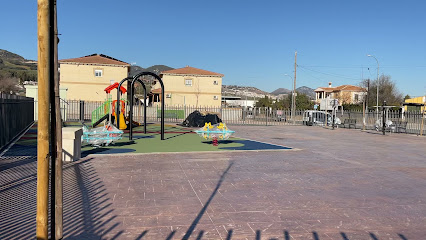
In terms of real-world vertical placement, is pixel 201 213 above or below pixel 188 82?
below

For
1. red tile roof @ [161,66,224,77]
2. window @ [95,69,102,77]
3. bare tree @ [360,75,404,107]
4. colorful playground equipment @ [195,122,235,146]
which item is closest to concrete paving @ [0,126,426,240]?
colorful playground equipment @ [195,122,235,146]

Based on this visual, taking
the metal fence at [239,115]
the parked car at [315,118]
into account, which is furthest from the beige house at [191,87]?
the parked car at [315,118]

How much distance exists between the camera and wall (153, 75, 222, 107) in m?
55.2

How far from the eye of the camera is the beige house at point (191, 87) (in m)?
55.2

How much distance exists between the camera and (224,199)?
6.67 metres

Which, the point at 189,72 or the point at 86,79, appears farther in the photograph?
the point at 189,72

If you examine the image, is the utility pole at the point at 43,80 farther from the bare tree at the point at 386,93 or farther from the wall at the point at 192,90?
the bare tree at the point at 386,93

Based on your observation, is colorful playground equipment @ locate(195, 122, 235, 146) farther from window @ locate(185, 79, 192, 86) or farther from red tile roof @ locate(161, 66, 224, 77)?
window @ locate(185, 79, 192, 86)

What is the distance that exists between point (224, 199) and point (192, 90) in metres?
50.0

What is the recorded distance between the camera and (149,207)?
603cm

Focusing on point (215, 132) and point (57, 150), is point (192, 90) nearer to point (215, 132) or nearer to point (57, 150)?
point (215, 132)

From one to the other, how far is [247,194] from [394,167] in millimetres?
5970

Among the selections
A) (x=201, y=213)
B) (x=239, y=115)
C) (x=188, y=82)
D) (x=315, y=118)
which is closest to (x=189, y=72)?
(x=188, y=82)

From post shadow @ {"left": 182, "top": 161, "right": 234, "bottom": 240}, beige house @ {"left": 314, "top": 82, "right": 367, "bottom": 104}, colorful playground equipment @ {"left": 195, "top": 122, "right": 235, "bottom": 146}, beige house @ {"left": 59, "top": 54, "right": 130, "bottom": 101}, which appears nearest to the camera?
post shadow @ {"left": 182, "top": 161, "right": 234, "bottom": 240}
